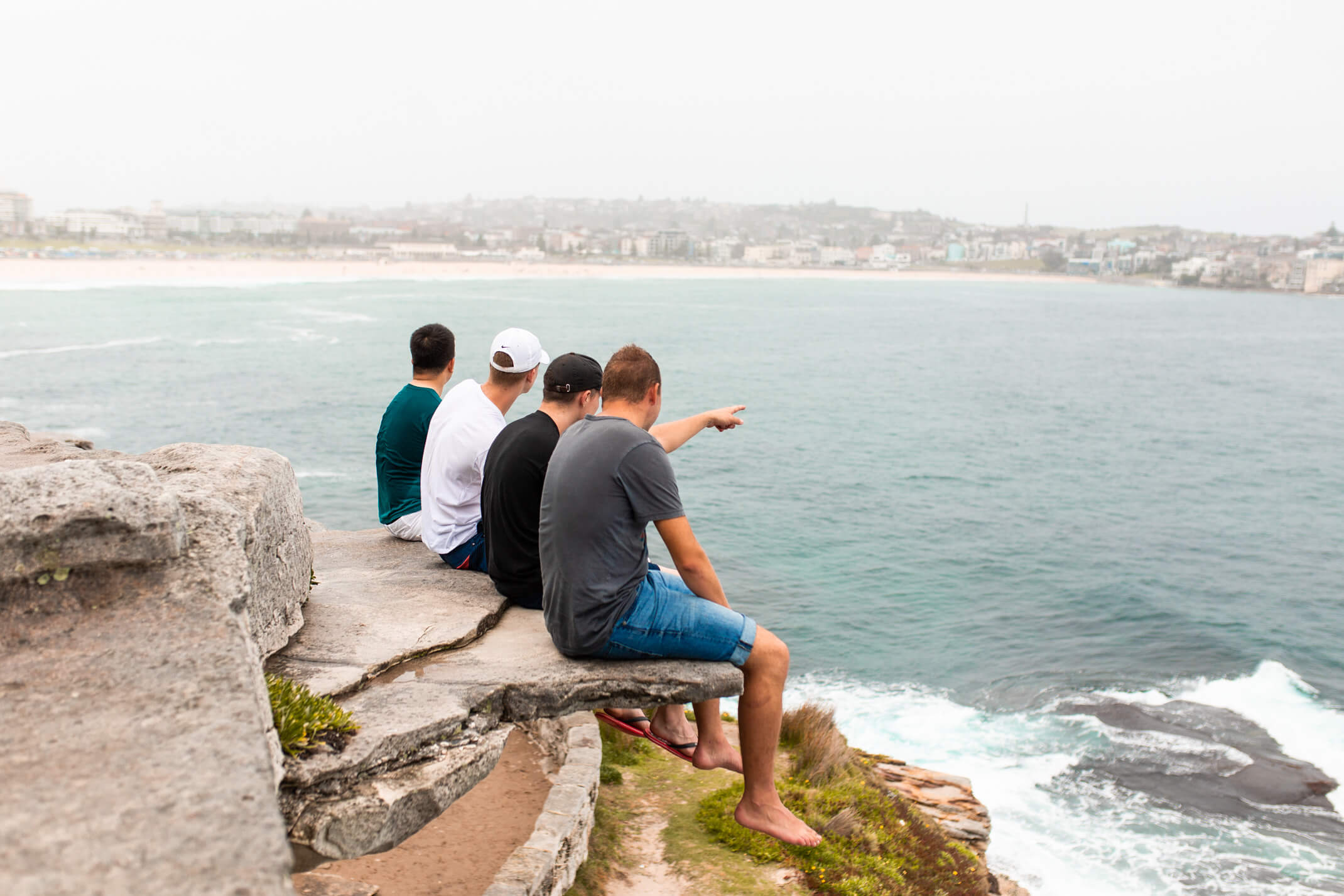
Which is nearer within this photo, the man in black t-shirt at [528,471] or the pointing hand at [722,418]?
the man in black t-shirt at [528,471]

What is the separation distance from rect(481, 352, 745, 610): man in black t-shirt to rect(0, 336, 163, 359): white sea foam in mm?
53401

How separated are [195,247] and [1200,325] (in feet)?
495

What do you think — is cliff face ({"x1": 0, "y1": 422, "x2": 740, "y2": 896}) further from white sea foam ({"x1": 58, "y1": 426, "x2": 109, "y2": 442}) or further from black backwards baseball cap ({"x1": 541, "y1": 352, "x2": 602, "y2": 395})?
white sea foam ({"x1": 58, "y1": 426, "x2": 109, "y2": 442})

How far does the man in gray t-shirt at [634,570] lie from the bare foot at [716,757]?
35cm

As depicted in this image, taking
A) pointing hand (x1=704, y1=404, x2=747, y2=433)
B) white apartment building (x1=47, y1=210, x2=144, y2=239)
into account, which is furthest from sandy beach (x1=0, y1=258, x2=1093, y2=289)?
pointing hand (x1=704, y1=404, x2=747, y2=433)

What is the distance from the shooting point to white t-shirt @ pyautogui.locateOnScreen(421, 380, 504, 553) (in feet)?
22.2

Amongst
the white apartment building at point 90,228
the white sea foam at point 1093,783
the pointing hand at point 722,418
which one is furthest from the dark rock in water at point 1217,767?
the white apartment building at point 90,228

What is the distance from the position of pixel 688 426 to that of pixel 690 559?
1.66 meters

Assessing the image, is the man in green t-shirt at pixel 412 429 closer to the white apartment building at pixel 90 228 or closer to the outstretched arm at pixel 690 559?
the outstretched arm at pixel 690 559

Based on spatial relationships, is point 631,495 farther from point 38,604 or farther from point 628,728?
point 38,604

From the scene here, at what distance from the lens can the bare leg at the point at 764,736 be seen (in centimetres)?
→ 521

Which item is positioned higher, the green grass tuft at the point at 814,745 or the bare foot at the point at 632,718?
the bare foot at the point at 632,718

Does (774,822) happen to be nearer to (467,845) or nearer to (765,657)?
(765,657)

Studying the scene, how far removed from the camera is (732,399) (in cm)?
4578
